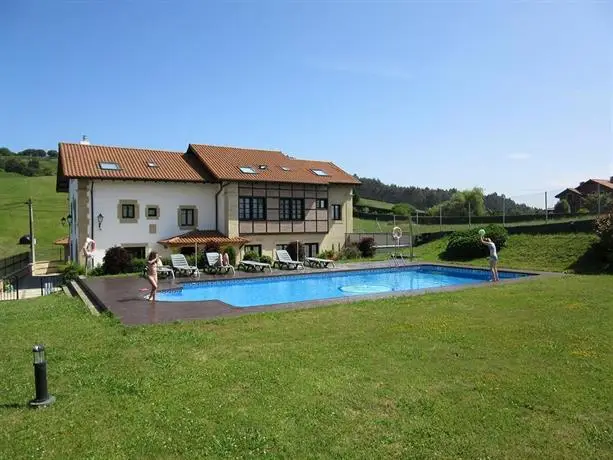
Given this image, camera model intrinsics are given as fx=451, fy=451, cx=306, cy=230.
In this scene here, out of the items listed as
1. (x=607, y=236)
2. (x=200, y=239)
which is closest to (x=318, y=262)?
(x=200, y=239)

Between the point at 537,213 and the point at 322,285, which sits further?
the point at 537,213

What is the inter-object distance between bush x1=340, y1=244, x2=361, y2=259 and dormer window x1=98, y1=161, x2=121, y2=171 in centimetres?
1425

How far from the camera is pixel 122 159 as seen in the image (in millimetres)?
24469

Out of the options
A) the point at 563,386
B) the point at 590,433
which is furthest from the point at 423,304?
the point at 590,433

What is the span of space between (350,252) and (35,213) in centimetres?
4462

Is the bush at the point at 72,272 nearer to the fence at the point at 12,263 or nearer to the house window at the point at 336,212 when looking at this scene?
the fence at the point at 12,263

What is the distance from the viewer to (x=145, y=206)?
2350 cm

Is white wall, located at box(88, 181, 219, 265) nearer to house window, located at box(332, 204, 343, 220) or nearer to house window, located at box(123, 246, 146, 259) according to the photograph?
house window, located at box(123, 246, 146, 259)

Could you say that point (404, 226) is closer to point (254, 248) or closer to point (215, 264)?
point (254, 248)

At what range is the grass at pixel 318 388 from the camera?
415 centimetres

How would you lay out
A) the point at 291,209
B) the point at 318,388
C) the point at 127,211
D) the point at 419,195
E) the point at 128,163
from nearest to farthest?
1. the point at 318,388
2. the point at 127,211
3. the point at 128,163
4. the point at 291,209
5. the point at 419,195

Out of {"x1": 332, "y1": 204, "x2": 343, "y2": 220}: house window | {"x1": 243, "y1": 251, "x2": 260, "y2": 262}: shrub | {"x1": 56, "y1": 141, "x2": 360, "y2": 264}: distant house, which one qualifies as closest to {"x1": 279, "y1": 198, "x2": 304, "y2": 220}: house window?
{"x1": 56, "y1": 141, "x2": 360, "y2": 264}: distant house

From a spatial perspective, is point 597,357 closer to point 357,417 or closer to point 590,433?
point 590,433

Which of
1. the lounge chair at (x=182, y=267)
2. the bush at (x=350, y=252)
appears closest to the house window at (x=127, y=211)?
the lounge chair at (x=182, y=267)
